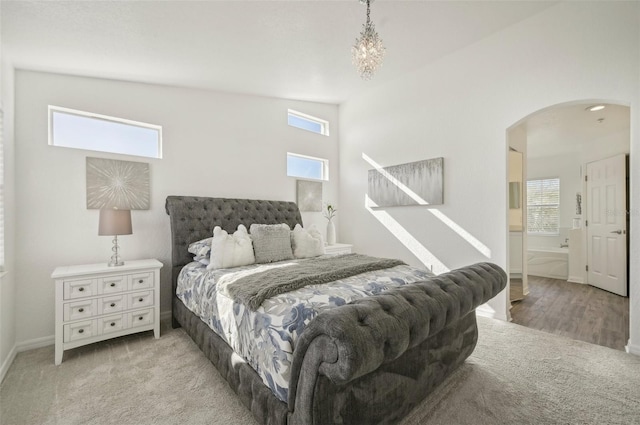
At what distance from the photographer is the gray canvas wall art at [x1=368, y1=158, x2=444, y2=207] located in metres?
3.72

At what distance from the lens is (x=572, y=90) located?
2.73 m

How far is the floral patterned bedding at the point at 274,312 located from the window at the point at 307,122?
2996 millimetres

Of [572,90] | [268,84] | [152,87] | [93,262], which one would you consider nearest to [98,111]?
[152,87]

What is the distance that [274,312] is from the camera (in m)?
1.56

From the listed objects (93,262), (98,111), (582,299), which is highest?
(98,111)

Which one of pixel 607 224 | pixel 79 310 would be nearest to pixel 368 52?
pixel 79 310

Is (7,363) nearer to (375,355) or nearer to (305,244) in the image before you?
(305,244)

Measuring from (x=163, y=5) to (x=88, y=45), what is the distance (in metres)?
0.88

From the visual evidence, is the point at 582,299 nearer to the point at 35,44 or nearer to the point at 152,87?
the point at 152,87

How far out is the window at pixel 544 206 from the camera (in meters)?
6.56

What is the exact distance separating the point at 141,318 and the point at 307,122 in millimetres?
3730

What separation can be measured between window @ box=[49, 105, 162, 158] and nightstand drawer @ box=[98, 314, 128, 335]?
5.80 feet

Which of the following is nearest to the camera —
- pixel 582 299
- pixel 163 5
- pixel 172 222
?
pixel 163 5

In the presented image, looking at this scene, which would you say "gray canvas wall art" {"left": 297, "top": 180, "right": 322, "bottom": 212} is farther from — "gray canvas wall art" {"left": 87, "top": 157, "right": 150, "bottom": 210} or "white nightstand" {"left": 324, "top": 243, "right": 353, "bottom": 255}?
"gray canvas wall art" {"left": 87, "top": 157, "right": 150, "bottom": 210}
